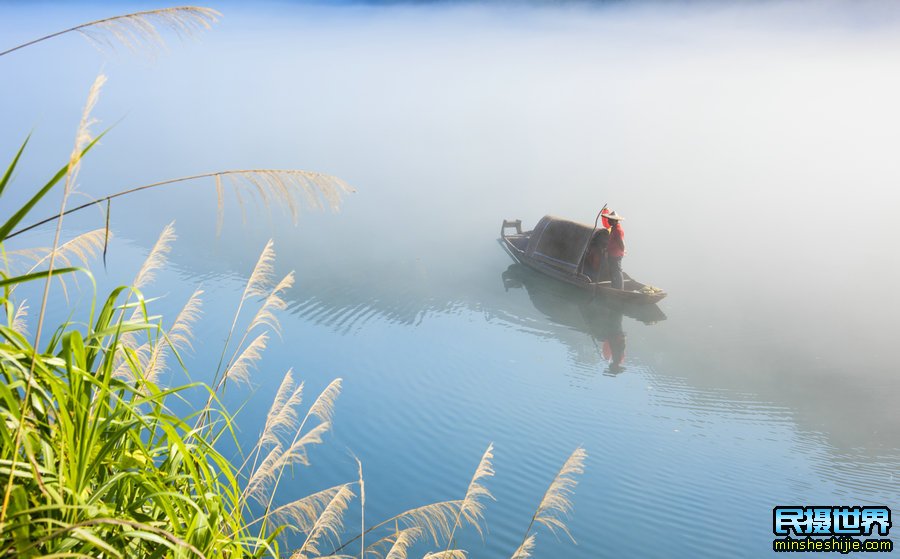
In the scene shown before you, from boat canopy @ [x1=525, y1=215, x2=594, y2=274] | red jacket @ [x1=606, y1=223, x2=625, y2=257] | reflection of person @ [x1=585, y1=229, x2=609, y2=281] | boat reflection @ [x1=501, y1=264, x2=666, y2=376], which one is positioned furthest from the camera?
boat canopy @ [x1=525, y1=215, x2=594, y2=274]

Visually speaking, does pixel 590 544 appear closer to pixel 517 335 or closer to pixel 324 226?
pixel 517 335

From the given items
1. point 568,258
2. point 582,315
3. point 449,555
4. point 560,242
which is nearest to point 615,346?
point 582,315

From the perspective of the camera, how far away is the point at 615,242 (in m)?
12.9

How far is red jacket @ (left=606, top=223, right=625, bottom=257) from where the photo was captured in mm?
12891

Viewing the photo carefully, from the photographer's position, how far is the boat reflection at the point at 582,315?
11647 mm

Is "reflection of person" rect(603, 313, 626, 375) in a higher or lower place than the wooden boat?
lower

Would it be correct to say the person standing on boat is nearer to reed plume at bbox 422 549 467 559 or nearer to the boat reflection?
the boat reflection

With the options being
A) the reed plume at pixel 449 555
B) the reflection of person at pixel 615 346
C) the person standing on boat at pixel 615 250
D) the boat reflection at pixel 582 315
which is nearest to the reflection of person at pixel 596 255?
the person standing on boat at pixel 615 250

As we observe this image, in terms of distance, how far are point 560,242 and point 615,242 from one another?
1.54 meters

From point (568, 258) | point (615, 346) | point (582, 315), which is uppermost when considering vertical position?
point (568, 258)

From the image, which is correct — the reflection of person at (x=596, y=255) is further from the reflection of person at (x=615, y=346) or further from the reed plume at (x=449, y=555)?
the reed plume at (x=449, y=555)

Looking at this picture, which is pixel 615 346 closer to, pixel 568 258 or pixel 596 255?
pixel 596 255

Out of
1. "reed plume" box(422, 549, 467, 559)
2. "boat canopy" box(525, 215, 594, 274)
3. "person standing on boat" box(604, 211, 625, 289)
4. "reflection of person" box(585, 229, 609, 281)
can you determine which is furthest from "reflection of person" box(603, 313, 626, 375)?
"reed plume" box(422, 549, 467, 559)

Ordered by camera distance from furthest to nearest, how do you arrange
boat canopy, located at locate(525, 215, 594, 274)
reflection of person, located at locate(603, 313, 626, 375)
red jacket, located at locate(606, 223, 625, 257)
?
1. boat canopy, located at locate(525, 215, 594, 274)
2. red jacket, located at locate(606, 223, 625, 257)
3. reflection of person, located at locate(603, 313, 626, 375)
